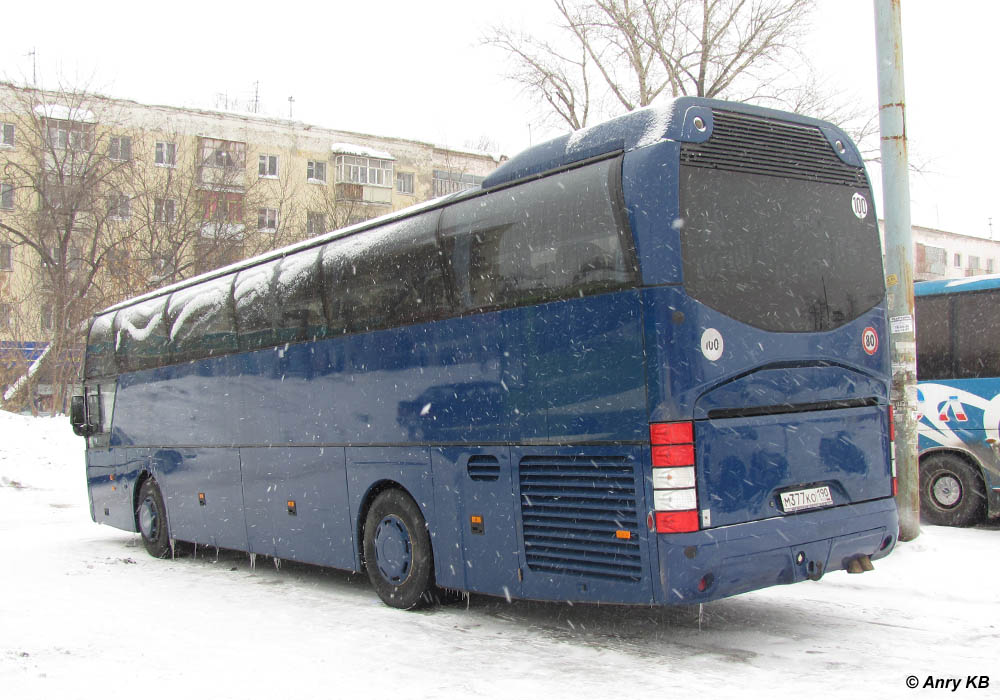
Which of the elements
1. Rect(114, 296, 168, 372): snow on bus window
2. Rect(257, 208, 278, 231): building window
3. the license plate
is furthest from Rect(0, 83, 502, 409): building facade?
the license plate

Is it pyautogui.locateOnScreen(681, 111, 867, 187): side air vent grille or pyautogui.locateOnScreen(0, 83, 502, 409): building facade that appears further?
pyautogui.locateOnScreen(0, 83, 502, 409): building facade

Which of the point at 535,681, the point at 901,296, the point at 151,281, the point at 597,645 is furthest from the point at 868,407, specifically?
the point at 151,281

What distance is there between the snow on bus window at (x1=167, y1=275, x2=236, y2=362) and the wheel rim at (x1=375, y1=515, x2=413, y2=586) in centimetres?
337

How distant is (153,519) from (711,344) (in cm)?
968

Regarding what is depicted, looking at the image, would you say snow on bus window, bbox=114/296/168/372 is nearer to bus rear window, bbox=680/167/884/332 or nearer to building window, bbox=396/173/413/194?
bus rear window, bbox=680/167/884/332

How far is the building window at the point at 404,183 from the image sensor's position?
6022cm

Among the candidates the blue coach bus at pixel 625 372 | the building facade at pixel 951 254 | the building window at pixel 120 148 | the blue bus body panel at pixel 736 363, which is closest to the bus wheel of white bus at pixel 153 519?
the blue coach bus at pixel 625 372

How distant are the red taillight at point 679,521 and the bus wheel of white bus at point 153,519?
889 centimetres

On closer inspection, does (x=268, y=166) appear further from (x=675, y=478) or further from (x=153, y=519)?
(x=675, y=478)

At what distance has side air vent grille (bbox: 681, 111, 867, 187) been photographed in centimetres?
644

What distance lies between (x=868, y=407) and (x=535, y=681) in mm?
3043

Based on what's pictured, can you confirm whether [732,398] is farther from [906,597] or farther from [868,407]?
[906,597]

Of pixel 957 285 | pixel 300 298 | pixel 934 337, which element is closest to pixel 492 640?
pixel 300 298

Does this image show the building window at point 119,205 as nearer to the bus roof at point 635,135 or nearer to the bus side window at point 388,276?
the bus side window at point 388,276
